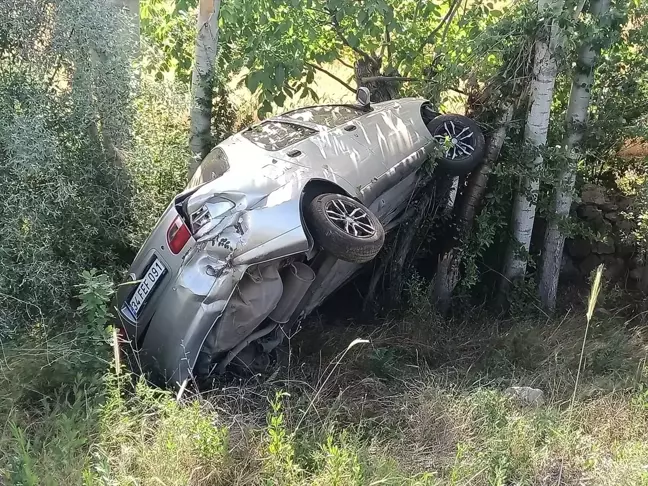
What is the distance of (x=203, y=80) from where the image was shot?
17.2ft

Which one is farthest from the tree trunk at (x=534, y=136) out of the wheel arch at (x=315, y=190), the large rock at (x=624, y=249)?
the wheel arch at (x=315, y=190)

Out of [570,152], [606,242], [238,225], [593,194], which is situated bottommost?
[606,242]

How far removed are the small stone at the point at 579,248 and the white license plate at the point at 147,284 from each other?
4.00 m

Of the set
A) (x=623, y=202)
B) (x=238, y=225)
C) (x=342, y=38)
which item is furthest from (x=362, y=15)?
(x=623, y=202)

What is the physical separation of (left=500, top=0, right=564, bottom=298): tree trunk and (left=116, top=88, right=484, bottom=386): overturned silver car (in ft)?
3.97

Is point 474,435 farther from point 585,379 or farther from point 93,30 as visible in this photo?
point 93,30

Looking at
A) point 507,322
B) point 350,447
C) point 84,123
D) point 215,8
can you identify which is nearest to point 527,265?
point 507,322

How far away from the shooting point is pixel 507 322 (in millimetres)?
5176

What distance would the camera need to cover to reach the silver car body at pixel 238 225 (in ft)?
11.6

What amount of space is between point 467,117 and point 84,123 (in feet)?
9.76

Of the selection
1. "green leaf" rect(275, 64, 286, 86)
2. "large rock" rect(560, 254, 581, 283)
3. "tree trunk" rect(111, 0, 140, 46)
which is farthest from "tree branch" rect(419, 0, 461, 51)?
"tree trunk" rect(111, 0, 140, 46)

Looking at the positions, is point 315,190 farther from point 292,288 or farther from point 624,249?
point 624,249

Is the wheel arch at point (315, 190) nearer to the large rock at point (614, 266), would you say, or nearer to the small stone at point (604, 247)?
the small stone at point (604, 247)

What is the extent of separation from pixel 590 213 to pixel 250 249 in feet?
12.0
